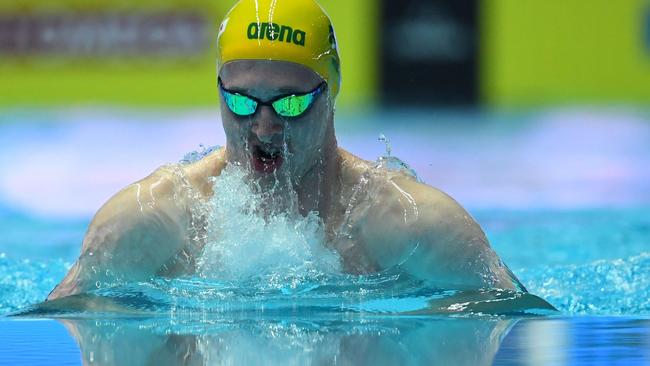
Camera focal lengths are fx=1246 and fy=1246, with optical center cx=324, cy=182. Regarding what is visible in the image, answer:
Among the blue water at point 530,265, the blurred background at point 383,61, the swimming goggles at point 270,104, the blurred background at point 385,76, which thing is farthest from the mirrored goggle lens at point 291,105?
the blurred background at point 383,61

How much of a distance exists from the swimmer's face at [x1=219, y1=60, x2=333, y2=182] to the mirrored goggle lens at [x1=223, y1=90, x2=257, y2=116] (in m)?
0.01

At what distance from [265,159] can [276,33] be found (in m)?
0.34

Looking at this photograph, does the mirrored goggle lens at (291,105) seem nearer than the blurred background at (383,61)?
Yes

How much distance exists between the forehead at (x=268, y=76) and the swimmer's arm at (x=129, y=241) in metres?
0.37

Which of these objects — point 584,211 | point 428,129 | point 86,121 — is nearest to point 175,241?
point 584,211

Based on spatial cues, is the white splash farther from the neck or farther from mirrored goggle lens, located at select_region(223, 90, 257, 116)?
mirrored goggle lens, located at select_region(223, 90, 257, 116)

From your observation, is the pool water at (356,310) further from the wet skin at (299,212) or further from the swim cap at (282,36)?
the swim cap at (282,36)

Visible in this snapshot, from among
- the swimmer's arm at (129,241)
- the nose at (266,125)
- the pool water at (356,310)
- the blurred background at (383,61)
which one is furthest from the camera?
the blurred background at (383,61)

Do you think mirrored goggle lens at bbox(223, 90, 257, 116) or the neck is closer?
mirrored goggle lens at bbox(223, 90, 257, 116)

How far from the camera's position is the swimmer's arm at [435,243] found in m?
3.10

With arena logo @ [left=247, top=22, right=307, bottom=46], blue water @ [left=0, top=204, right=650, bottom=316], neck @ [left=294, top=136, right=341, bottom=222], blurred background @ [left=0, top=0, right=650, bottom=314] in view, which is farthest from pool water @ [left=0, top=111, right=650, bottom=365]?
blurred background @ [left=0, top=0, right=650, bottom=314]

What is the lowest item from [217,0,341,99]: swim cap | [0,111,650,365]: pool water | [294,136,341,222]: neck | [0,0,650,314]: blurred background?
[0,111,650,365]: pool water

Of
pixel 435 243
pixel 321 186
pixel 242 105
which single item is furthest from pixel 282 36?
pixel 435 243

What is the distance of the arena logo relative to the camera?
3.12 meters
